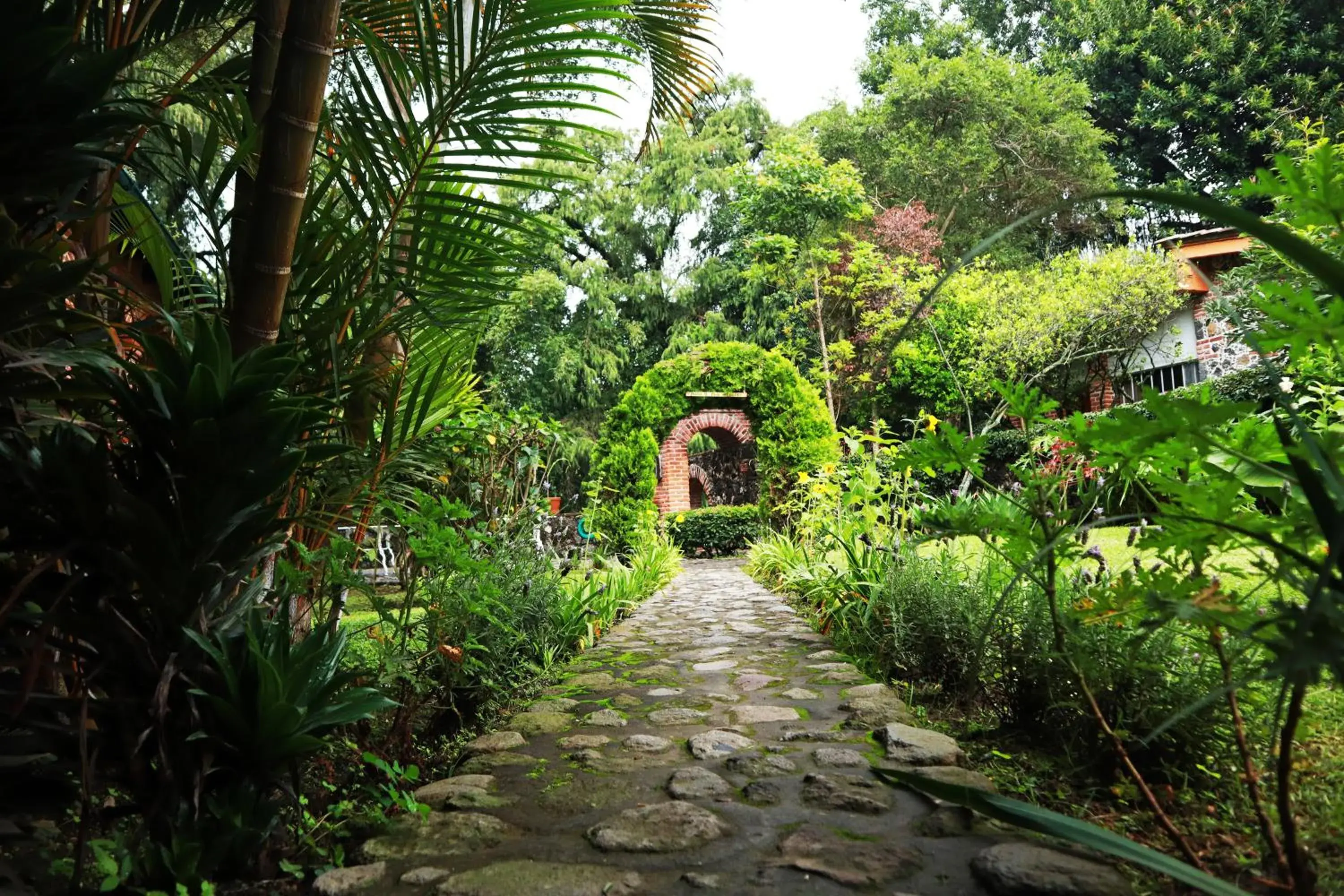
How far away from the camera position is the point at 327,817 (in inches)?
70.3

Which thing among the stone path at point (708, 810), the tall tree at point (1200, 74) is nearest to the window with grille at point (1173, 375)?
the tall tree at point (1200, 74)

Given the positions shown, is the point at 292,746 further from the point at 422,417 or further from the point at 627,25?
the point at 627,25

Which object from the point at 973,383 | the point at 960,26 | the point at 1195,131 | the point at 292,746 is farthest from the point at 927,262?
the point at 292,746

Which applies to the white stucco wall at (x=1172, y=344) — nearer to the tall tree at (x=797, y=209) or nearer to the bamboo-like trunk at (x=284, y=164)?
the tall tree at (x=797, y=209)

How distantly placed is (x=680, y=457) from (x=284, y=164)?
474 inches

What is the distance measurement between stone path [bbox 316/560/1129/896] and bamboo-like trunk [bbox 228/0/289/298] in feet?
4.52

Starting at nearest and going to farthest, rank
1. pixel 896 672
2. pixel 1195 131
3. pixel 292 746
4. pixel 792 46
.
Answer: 1. pixel 292 746
2. pixel 896 672
3. pixel 1195 131
4. pixel 792 46

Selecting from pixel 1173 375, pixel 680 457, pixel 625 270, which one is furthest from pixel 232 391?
pixel 625 270

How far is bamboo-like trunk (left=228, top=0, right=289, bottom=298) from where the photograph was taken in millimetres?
1814

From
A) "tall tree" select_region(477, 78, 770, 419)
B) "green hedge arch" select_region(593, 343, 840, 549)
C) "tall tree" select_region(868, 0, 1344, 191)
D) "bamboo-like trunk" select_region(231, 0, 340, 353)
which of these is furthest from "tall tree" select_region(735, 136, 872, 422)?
"bamboo-like trunk" select_region(231, 0, 340, 353)

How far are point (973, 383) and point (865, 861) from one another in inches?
529

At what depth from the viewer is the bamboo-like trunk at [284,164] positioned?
167cm

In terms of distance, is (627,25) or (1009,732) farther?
(627,25)

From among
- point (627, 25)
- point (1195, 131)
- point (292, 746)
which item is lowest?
point (292, 746)
